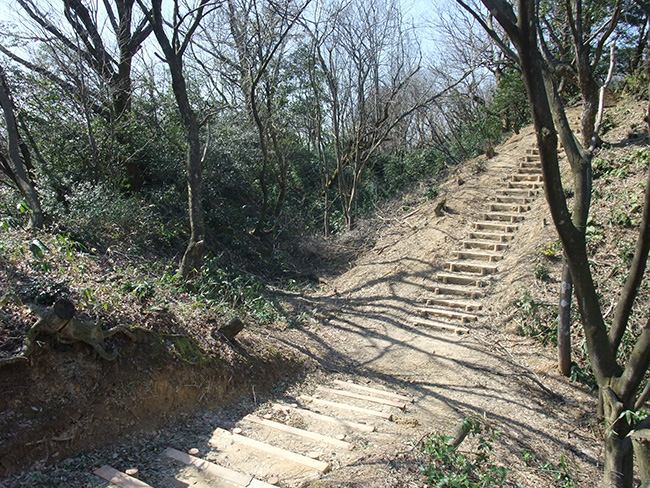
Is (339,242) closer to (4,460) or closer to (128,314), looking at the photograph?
(128,314)

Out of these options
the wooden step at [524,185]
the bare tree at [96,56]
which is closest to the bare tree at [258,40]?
the bare tree at [96,56]

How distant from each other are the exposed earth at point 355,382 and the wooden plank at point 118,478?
62 millimetres

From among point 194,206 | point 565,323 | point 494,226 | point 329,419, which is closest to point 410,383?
point 329,419

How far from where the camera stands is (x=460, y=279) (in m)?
8.58

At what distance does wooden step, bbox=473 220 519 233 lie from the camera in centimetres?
951

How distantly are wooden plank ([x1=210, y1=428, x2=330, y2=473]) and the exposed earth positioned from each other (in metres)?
0.08

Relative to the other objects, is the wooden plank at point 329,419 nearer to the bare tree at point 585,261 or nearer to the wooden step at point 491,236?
the bare tree at point 585,261

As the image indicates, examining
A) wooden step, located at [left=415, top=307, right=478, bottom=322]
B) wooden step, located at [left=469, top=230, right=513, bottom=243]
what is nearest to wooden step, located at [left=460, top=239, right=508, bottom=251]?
wooden step, located at [left=469, top=230, right=513, bottom=243]

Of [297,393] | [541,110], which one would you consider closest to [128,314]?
[297,393]

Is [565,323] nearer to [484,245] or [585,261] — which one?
[585,261]

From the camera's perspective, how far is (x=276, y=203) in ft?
45.6


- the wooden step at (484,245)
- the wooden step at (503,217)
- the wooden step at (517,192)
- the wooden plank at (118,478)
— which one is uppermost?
the wooden step at (517,192)

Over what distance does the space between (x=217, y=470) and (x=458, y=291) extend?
20.5ft

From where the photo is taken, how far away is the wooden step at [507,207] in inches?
395
